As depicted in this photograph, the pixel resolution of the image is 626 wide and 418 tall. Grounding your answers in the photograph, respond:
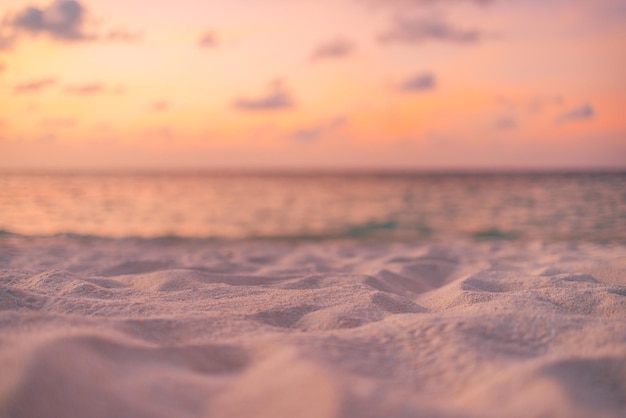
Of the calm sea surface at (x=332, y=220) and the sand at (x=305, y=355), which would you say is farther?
the calm sea surface at (x=332, y=220)

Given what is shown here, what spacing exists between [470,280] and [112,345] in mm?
1929

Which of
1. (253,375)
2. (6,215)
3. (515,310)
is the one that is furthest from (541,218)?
(6,215)

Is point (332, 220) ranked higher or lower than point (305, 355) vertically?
lower

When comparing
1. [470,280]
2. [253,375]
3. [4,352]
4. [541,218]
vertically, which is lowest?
[541,218]

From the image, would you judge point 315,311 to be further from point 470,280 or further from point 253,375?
point 470,280

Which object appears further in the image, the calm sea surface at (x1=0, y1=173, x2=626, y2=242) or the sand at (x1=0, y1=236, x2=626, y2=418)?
the calm sea surface at (x1=0, y1=173, x2=626, y2=242)

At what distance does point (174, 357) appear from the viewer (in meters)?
Result: 1.29

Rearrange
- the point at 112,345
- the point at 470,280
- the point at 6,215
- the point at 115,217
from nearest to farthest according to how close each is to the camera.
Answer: the point at 112,345, the point at 470,280, the point at 6,215, the point at 115,217

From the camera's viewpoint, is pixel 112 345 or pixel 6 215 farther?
pixel 6 215

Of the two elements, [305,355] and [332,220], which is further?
[332,220]

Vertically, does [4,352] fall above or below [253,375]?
above

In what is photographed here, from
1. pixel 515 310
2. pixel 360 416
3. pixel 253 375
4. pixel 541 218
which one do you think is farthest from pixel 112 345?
pixel 541 218

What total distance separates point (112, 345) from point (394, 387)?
71cm

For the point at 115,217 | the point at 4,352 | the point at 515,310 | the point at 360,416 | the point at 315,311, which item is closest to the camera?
the point at 360,416
